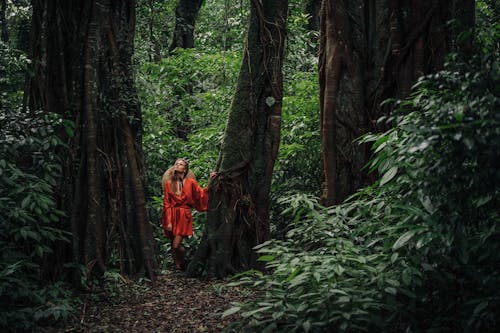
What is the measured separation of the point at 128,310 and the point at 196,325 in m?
0.96

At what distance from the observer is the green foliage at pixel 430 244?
3.37 meters

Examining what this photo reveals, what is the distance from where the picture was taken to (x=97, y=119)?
7293mm

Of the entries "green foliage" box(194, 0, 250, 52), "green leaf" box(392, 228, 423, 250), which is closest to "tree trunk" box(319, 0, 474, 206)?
"green leaf" box(392, 228, 423, 250)

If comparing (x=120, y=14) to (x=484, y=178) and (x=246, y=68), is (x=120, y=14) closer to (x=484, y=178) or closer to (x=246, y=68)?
(x=246, y=68)

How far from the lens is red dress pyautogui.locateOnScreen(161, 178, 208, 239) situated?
29.9ft

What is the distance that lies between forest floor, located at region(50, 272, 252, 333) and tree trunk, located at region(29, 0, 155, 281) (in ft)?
1.50

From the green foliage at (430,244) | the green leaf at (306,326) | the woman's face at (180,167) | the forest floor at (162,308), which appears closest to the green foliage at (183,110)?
the woman's face at (180,167)

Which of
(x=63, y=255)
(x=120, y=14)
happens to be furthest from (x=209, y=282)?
(x=120, y=14)

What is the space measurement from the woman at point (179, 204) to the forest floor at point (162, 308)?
1.24 m

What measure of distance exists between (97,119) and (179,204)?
8.08 feet

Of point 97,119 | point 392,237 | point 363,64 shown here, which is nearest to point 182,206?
point 97,119

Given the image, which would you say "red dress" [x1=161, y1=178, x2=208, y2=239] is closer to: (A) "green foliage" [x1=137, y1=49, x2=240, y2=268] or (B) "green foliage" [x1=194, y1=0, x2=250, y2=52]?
(A) "green foliage" [x1=137, y1=49, x2=240, y2=268]

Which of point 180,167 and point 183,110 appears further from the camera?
point 183,110

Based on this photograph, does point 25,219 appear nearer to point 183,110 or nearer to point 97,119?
point 97,119
